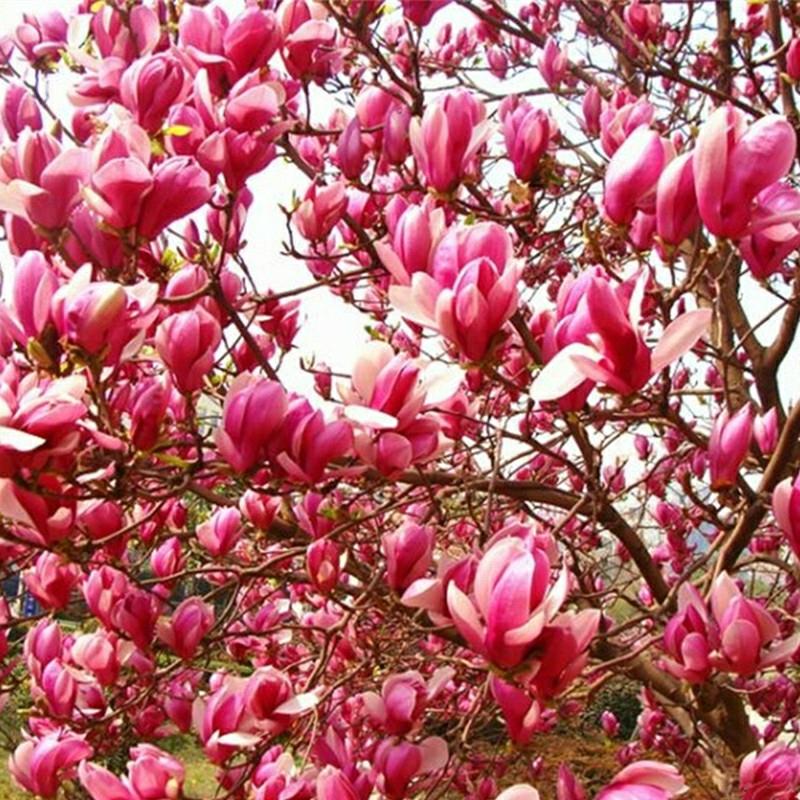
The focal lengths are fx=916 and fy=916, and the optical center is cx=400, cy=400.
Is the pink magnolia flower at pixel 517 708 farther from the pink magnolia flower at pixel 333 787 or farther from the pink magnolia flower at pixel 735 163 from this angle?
the pink magnolia flower at pixel 735 163

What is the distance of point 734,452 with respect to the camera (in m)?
1.10

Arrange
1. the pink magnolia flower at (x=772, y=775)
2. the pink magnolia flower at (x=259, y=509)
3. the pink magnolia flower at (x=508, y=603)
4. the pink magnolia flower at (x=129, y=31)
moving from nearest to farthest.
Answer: the pink magnolia flower at (x=508, y=603) → the pink magnolia flower at (x=772, y=775) → the pink magnolia flower at (x=129, y=31) → the pink magnolia flower at (x=259, y=509)

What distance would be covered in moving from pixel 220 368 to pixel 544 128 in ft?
2.45

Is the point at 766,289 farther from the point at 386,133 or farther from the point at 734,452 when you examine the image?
the point at 386,133

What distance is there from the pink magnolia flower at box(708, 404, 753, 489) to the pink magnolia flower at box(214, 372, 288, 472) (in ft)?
1.74

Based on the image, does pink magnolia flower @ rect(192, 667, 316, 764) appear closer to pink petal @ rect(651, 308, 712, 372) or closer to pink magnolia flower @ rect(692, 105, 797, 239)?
pink petal @ rect(651, 308, 712, 372)

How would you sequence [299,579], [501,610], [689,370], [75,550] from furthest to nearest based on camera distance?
[689,370] < [299,579] < [75,550] < [501,610]

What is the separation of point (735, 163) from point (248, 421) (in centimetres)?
55

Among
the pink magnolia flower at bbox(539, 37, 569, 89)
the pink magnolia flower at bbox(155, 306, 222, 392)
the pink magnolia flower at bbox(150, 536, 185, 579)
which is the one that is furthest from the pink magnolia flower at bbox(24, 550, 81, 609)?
the pink magnolia flower at bbox(539, 37, 569, 89)

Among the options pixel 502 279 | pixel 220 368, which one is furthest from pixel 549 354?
pixel 220 368

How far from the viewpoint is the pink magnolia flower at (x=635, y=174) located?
3.08 feet

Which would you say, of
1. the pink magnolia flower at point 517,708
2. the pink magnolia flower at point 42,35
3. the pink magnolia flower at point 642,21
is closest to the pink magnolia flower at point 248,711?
the pink magnolia flower at point 517,708

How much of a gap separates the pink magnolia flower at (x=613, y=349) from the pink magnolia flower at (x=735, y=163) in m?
0.10

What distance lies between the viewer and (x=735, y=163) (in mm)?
817
